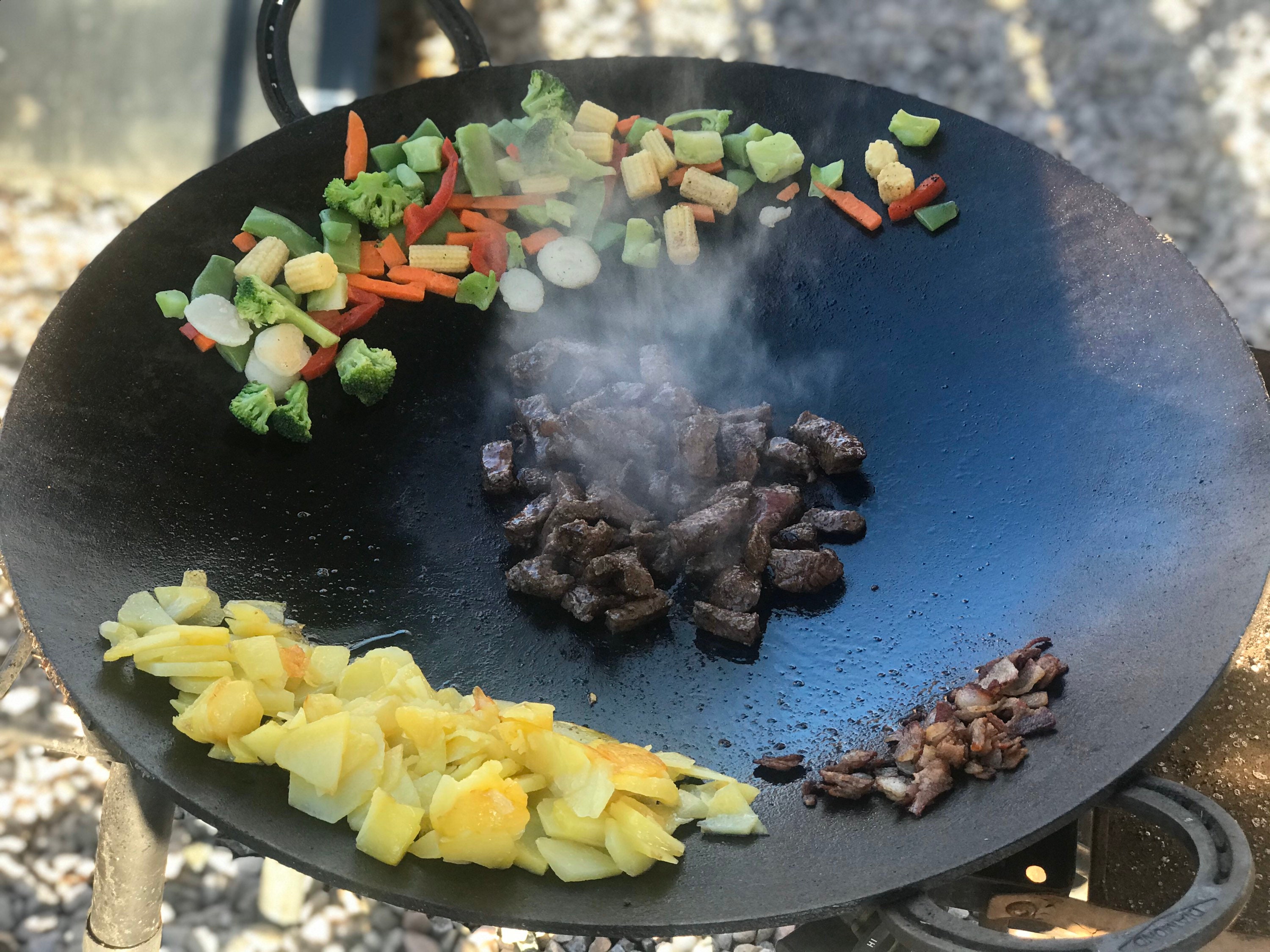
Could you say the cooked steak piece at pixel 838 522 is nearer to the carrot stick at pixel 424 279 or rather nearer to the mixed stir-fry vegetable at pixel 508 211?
the mixed stir-fry vegetable at pixel 508 211

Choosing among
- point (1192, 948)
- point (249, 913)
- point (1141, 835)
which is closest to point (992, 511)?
point (1141, 835)

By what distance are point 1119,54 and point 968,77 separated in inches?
36.9

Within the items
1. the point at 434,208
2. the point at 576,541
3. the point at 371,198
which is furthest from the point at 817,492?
the point at 371,198

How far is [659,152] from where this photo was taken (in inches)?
142

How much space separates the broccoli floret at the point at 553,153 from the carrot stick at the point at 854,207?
2.39ft

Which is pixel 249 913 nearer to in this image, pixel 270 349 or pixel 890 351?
pixel 270 349

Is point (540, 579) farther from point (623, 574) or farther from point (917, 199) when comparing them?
point (917, 199)

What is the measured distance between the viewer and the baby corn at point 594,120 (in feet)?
11.9

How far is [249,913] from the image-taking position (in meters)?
3.76

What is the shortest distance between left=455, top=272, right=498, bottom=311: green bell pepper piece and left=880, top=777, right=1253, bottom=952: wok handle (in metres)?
2.09

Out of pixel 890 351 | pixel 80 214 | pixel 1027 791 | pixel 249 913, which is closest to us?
pixel 1027 791

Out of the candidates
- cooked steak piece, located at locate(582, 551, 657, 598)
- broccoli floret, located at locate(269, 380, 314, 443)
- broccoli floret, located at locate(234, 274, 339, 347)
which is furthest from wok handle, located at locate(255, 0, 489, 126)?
cooked steak piece, located at locate(582, 551, 657, 598)

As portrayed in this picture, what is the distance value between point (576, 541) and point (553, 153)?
139 cm

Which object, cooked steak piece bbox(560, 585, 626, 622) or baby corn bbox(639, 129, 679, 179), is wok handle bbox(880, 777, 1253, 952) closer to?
cooked steak piece bbox(560, 585, 626, 622)
